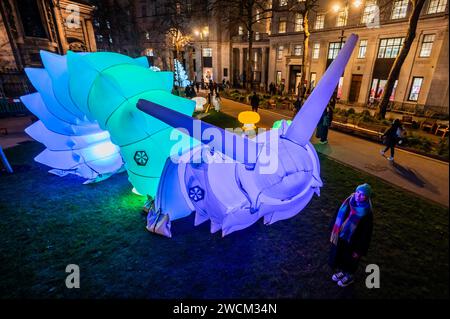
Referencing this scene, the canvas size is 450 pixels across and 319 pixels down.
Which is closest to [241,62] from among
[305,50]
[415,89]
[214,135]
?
[305,50]

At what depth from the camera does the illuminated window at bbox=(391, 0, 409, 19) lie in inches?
842

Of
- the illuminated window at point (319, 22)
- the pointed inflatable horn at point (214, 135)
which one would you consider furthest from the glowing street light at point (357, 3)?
the pointed inflatable horn at point (214, 135)

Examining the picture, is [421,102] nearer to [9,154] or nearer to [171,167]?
[171,167]

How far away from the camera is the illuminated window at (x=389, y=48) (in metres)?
22.4

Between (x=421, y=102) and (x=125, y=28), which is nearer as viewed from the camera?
(x=421, y=102)

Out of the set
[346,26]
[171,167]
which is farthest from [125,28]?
[171,167]

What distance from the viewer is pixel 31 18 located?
80.9 ft

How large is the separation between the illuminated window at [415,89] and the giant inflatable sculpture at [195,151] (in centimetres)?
2418

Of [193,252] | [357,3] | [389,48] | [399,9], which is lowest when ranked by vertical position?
[193,252]

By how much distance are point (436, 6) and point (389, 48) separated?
4.22 m

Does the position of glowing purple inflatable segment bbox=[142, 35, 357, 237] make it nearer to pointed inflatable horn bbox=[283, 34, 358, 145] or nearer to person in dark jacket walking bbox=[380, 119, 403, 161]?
pointed inflatable horn bbox=[283, 34, 358, 145]

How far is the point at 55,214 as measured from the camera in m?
6.56

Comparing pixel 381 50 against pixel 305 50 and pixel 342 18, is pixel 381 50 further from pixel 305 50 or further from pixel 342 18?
pixel 305 50

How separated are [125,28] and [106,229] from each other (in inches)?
2401
